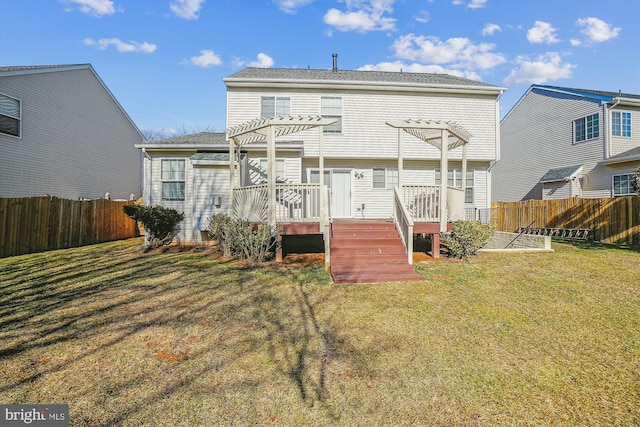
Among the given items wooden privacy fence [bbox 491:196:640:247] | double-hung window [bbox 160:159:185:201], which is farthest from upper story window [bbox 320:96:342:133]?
wooden privacy fence [bbox 491:196:640:247]

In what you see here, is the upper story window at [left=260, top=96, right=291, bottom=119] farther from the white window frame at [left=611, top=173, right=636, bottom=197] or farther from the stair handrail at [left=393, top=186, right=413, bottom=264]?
the white window frame at [left=611, top=173, right=636, bottom=197]

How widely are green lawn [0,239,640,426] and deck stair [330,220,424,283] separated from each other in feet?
1.26

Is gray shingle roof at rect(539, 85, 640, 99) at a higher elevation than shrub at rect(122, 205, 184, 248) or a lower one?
higher

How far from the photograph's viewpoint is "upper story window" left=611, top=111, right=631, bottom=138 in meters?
15.0

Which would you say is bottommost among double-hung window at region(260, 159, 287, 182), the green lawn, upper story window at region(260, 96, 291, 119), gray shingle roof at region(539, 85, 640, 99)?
the green lawn

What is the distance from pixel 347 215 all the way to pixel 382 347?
29.8 ft

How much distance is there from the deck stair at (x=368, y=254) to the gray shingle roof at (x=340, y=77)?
22.3 feet

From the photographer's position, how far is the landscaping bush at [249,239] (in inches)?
317

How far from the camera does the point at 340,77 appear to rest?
1352 centimetres

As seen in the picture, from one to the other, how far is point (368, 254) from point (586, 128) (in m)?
15.9

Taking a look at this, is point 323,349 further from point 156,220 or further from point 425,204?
point 156,220

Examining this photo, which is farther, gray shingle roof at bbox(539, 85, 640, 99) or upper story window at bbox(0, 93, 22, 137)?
gray shingle roof at bbox(539, 85, 640, 99)

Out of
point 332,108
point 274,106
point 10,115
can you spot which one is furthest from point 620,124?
point 10,115

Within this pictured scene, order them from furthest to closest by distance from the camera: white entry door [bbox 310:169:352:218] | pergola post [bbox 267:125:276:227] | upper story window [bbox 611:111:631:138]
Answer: upper story window [bbox 611:111:631:138], white entry door [bbox 310:169:352:218], pergola post [bbox 267:125:276:227]
